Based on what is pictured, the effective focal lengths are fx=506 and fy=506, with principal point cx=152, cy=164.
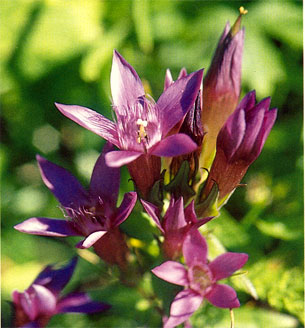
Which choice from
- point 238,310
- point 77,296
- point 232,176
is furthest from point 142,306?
point 232,176

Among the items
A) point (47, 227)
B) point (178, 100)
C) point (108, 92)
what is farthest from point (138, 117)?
point (108, 92)

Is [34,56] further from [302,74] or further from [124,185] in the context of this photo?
[302,74]

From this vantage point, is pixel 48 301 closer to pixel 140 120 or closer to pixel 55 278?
pixel 55 278

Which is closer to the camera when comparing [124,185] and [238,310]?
[238,310]

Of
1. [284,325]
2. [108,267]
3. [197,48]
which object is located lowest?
[284,325]

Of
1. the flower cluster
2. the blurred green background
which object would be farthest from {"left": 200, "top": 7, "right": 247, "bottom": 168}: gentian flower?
the blurred green background

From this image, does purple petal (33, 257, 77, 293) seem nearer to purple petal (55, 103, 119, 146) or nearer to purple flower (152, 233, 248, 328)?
purple flower (152, 233, 248, 328)

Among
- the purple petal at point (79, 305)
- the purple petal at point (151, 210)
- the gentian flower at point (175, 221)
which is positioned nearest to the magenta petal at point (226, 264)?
the gentian flower at point (175, 221)
